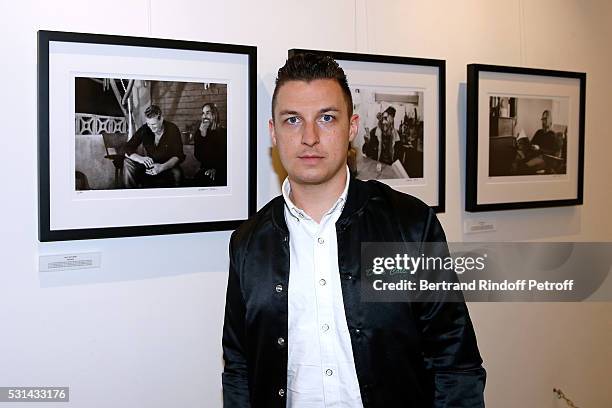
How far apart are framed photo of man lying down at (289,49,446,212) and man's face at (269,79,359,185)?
77 cm

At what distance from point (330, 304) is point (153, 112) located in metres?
0.94

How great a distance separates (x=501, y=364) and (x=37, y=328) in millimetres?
2129

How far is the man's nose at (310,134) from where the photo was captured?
185 centimetres

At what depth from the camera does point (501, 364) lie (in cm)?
333

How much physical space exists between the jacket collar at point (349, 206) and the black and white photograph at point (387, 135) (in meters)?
0.79

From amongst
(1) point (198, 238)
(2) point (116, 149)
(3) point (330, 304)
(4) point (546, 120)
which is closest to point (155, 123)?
(2) point (116, 149)

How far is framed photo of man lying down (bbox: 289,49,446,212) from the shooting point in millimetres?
2787

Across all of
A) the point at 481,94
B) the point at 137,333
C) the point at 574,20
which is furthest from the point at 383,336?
the point at 574,20

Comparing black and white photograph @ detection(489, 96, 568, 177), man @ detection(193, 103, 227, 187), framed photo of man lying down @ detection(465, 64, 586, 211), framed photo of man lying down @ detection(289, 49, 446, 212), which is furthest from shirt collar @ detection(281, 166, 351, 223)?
black and white photograph @ detection(489, 96, 568, 177)

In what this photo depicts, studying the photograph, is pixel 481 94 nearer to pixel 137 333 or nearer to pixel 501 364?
pixel 501 364

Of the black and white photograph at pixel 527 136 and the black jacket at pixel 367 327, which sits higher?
the black and white photograph at pixel 527 136

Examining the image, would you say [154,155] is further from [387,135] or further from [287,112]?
[387,135]

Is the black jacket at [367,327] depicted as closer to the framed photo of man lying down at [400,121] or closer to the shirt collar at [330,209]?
the shirt collar at [330,209]

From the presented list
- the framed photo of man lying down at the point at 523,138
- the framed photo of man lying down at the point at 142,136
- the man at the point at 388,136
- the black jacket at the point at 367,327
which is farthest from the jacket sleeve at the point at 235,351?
the framed photo of man lying down at the point at 523,138
